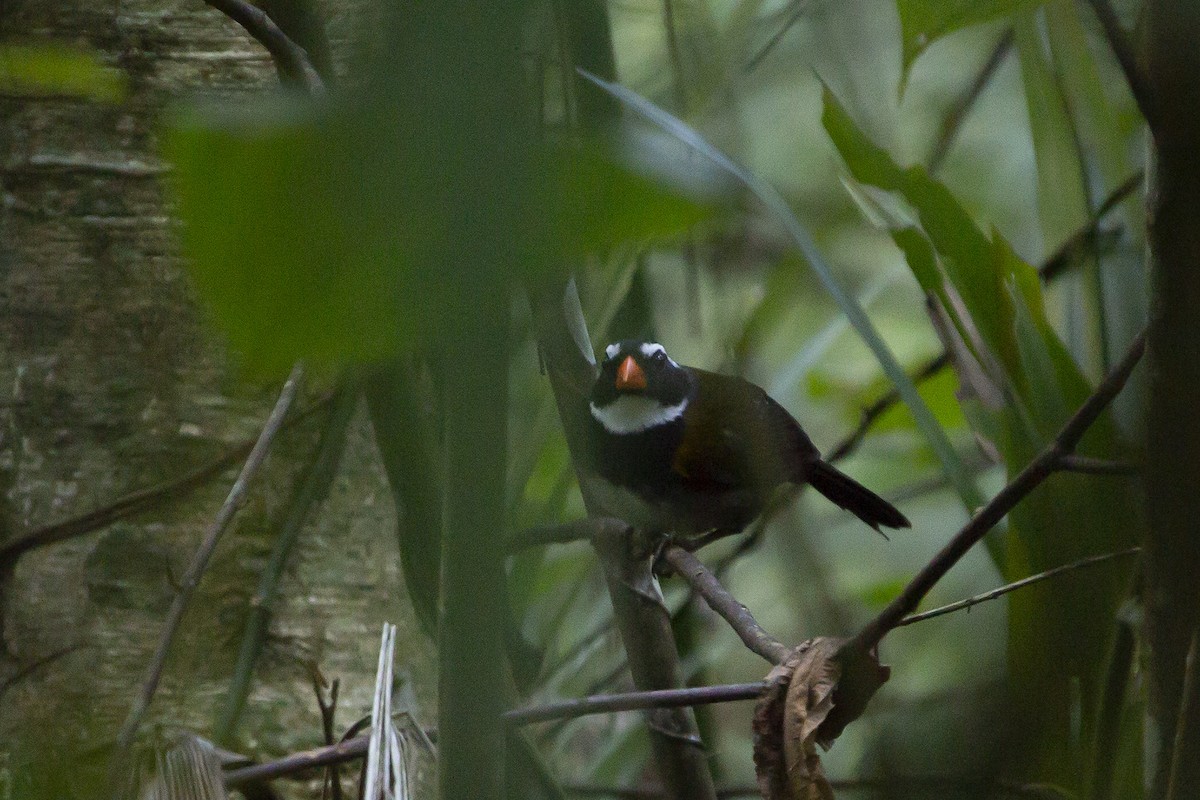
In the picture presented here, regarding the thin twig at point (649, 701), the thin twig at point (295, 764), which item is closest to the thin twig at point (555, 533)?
the thin twig at point (649, 701)

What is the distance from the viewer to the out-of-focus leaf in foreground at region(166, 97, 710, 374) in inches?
8.5

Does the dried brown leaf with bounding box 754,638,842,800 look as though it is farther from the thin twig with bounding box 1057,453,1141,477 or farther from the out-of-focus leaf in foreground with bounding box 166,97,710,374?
the out-of-focus leaf in foreground with bounding box 166,97,710,374

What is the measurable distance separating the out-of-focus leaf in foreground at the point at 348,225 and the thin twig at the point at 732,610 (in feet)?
2.38

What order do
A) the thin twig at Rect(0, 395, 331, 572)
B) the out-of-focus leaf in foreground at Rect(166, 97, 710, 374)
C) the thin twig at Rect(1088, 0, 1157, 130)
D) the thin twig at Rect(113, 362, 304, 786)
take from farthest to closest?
the thin twig at Rect(0, 395, 331, 572) → the thin twig at Rect(113, 362, 304, 786) → the thin twig at Rect(1088, 0, 1157, 130) → the out-of-focus leaf in foreground at Rect(166, 97, 710, 374)

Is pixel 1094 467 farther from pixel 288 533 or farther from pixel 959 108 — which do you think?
pixel 288 533

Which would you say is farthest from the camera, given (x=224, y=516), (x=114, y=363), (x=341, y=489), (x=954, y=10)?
(x=341, y=489)

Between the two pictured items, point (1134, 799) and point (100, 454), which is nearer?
point (1134, 799)

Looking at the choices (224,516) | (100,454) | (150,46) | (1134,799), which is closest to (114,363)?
(100,454)

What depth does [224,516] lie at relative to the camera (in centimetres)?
128

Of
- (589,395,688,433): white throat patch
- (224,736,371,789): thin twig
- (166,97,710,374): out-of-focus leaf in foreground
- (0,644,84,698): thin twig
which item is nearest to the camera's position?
(166,97,710,374): out-of-focus leaf in foreground

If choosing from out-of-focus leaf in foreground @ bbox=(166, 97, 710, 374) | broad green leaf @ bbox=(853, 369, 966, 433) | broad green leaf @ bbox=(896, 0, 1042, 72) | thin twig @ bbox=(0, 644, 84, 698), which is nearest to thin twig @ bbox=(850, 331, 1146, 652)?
broad green leaf @ bbox=(896, 0, 1042, 72)

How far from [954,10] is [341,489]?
1.16 metres

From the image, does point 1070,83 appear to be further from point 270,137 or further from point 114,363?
point 270,137

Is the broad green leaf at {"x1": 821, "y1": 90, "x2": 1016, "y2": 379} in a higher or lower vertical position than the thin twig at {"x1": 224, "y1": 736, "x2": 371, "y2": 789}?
higher
